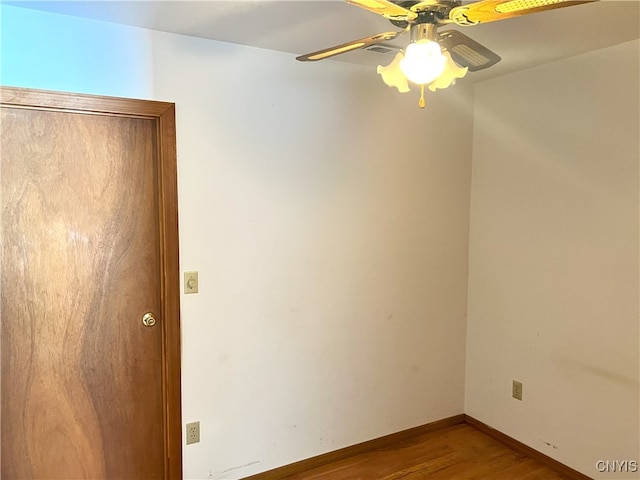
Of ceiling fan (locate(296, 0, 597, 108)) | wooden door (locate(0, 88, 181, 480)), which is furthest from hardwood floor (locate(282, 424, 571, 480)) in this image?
ceiling fan (locate(296, 0, 597, 108))

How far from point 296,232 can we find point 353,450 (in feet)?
4.43

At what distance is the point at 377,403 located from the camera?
287 centimetres

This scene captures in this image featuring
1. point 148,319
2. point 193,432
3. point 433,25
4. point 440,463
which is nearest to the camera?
point 433,25

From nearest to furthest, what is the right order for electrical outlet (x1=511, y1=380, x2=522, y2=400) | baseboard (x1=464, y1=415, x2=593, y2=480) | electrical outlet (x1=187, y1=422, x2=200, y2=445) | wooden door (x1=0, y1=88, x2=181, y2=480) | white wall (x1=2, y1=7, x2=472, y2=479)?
wooden door (x1=0, y1=88, x2=181, y2=480)
white wall (x1=2, y1=7, x2=472, y2=479)
electrical outlet (x1=187, y1=422, x2=200, y2=445)
baseboard (x1=464, y1=415, x2=593, y2=480)
electrical outlet (x1=511, y1=380, x2=522, y2=400)

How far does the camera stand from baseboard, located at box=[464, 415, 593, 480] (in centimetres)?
256

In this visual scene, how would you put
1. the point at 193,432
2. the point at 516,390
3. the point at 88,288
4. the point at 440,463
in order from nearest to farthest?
1. the point at 88,288
2. the point at 193,432
3. the point at 440,463
4. the point at 516,390

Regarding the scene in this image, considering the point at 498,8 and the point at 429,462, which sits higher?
the point at 498,8

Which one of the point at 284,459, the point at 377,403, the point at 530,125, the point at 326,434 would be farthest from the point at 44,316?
the point at 530,125

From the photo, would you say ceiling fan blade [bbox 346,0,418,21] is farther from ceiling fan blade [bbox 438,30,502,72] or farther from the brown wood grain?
the brown wood grain

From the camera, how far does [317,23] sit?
1.96 m

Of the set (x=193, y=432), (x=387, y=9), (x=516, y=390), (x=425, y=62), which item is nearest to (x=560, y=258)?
(x=516, y=390)

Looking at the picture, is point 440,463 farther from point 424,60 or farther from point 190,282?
point 424,60

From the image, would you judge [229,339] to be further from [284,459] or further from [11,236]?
[11,236]

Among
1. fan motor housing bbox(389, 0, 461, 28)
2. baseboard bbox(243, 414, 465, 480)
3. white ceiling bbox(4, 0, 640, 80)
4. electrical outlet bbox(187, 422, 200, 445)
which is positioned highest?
white ceiling bbox(4, 0, 640, 80)
